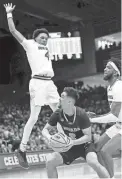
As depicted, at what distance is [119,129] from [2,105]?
11.0ft

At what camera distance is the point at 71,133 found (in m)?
4.61

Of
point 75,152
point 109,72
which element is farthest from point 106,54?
point 75,152

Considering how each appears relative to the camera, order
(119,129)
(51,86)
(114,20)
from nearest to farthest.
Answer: (119,129), (51,86), (114,20)

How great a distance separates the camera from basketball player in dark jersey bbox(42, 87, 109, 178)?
4.44 metres

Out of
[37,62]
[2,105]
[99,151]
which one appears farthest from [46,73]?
Result: [2,105]

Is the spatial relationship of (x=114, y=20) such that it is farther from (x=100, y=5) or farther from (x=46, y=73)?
(x=46, y=73)

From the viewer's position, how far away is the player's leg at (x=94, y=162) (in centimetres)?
430

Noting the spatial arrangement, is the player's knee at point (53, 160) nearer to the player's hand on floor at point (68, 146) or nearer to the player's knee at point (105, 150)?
the player's hand on floor at point (68, 146)

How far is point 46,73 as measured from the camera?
16.8ft

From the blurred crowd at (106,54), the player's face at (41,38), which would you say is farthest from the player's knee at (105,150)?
the blurred crowd at (106,54)

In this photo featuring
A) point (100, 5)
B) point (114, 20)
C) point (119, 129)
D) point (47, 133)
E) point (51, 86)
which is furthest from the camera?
point (114, 20)

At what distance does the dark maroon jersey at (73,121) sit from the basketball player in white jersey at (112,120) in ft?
0.71

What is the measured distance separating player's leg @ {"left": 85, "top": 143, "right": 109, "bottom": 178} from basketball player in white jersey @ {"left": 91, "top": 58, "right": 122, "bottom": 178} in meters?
0.22

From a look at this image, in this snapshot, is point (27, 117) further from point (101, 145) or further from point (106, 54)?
point (101, 145)
